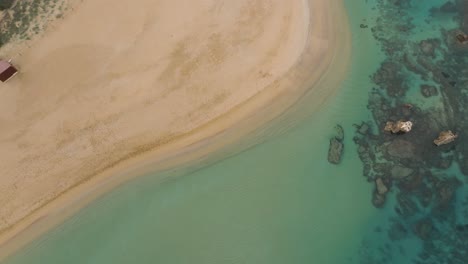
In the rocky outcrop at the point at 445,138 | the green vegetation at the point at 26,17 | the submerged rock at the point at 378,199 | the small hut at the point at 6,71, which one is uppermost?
the green vegetation at the point at 26,17

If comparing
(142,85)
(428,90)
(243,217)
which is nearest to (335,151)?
(243,217)

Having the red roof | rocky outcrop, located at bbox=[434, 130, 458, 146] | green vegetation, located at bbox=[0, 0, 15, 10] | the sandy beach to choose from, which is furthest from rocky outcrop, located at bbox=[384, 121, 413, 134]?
green vegetation, located at bbox=[0, 0, 15, 10]

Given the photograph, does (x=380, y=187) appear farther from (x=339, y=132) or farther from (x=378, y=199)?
(x=339, y=132)

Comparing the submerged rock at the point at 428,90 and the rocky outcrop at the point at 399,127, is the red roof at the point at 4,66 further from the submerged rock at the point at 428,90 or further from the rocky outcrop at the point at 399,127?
the submerged rock at the point at 428,90

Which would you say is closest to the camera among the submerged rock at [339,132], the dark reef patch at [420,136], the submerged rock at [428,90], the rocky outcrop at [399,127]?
the dark reef patch at [420,136]

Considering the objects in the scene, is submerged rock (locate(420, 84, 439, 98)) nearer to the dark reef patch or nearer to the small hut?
the dark reef patch

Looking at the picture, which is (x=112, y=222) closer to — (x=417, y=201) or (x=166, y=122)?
(x=166, y=122)

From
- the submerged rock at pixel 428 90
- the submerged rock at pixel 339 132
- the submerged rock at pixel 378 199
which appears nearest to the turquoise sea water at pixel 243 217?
the submerged rock at pixel 378 199
